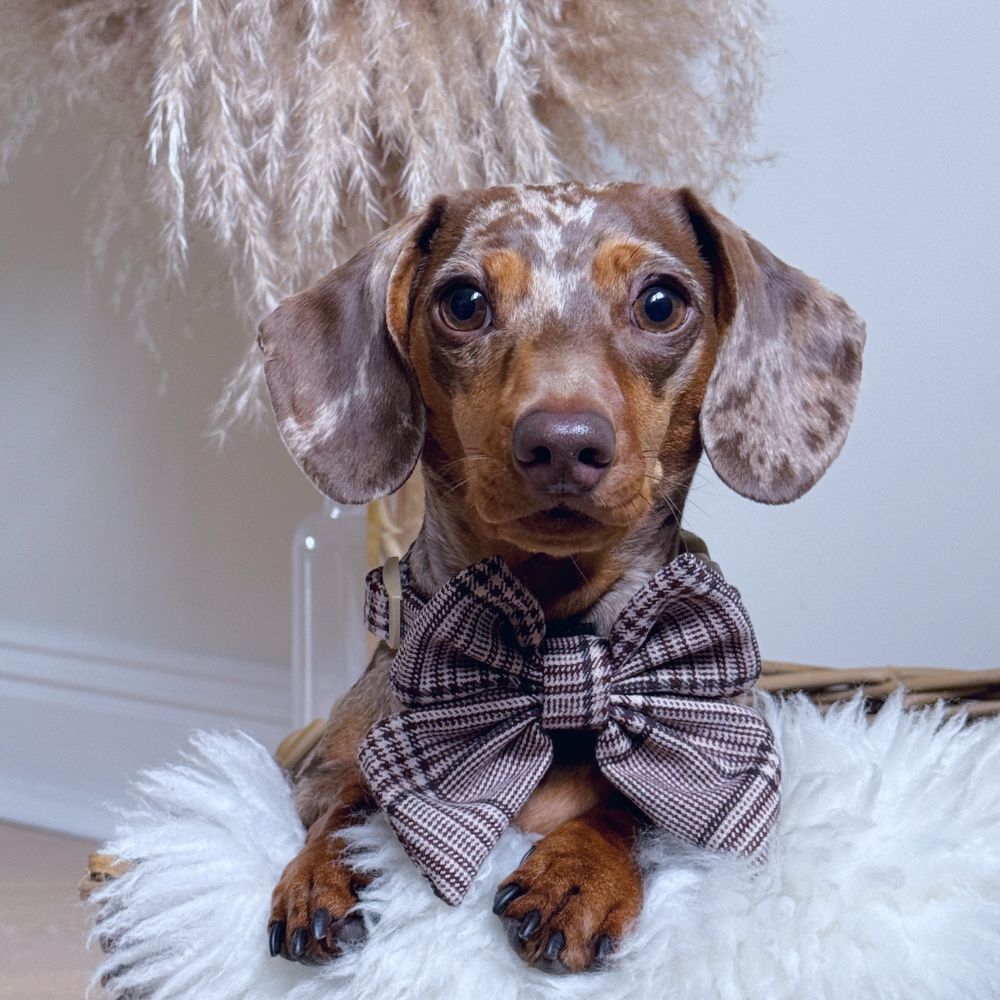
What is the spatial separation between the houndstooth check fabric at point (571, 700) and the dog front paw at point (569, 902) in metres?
0.05

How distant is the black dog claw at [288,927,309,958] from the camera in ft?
2.96

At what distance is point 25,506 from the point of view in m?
2.58

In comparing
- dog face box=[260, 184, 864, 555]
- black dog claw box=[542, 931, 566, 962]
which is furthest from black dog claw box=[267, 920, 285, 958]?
dog face box=[260, 184, 864, 555]

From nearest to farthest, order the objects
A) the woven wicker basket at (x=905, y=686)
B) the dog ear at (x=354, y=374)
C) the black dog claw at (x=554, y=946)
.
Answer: the black dog claw at (x=554, y=946) → the dog ear at (x=354, y=374) → the woven wicker basket at (x=905, y=686)

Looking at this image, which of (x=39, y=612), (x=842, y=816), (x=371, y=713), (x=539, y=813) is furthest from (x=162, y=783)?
(x=39, y=612)

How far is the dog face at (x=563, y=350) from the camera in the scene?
38.5 inches

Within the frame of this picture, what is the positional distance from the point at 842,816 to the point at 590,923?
25cm

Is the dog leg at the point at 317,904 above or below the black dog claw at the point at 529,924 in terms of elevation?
below

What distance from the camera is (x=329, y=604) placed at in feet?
6.48

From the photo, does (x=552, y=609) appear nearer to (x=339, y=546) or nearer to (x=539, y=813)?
(x=539, y=813)

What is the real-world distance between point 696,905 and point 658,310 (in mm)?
512

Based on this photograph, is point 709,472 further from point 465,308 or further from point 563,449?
point 563,449

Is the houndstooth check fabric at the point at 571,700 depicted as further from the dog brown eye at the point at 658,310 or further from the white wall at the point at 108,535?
the white wall at the point at 108,535

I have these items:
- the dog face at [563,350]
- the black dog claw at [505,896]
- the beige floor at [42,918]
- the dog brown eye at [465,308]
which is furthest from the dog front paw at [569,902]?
the beige floor at [42,918]
